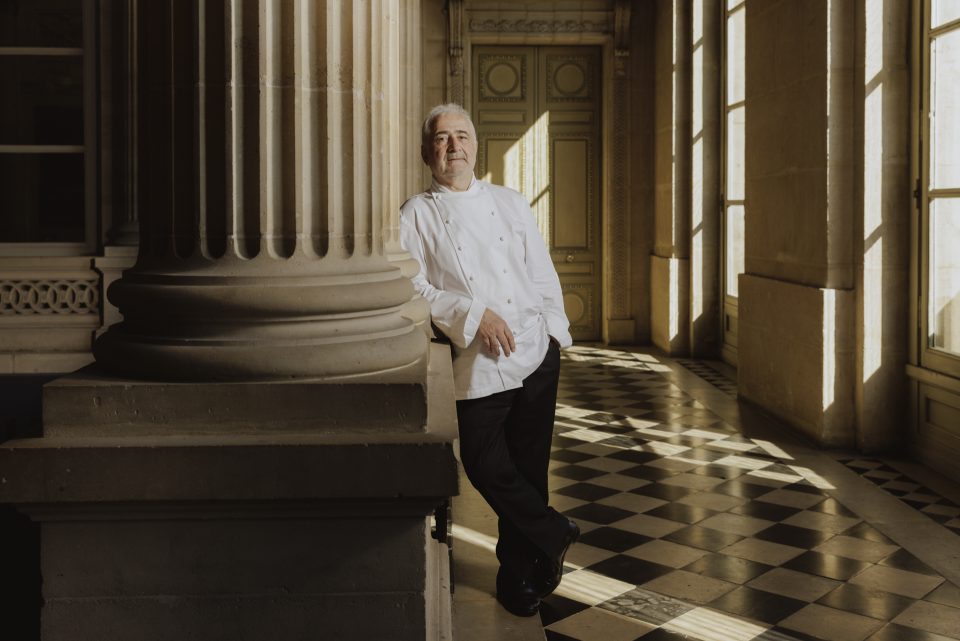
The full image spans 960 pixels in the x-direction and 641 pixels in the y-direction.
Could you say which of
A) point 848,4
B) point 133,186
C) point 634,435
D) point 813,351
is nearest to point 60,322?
point 133,186

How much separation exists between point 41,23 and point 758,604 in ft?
15.4

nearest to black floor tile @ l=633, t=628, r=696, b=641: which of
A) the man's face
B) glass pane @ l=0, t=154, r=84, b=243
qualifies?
the man's face

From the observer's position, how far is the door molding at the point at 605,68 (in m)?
11.9

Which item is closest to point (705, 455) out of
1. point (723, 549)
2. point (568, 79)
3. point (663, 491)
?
point (663, 491)

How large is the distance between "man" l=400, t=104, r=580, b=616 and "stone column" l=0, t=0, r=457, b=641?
1.18m

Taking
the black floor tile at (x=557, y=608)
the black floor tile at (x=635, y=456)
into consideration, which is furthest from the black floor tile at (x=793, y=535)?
the black floor tile at (x=635, y=456)

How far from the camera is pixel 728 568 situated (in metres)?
4.27

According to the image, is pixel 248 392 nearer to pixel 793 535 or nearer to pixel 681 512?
pixel 793 535

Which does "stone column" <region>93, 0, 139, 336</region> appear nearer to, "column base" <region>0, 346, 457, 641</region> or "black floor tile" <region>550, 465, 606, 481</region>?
"black floor tile" <region>550, 465, 606, 481</region>

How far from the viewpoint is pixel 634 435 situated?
696cm

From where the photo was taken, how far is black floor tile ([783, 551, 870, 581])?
4191 millimetres

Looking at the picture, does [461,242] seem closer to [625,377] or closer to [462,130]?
[462,130]

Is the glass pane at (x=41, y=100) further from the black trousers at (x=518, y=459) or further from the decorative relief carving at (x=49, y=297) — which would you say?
the black trousers at (x=518, y=459)

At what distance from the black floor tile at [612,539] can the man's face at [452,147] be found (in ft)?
6.23
